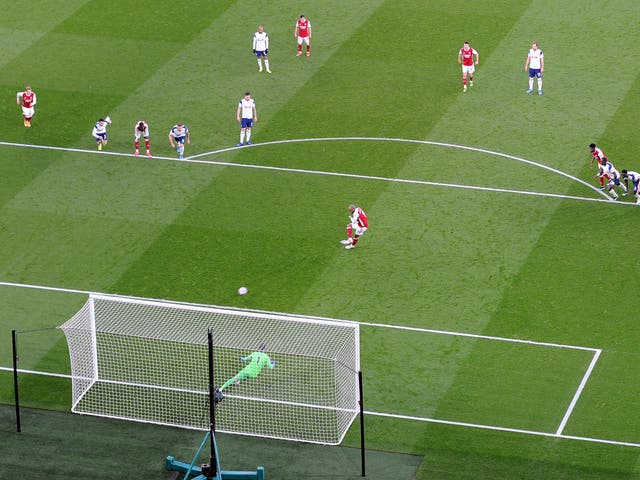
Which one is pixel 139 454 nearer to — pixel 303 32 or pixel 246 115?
pixel 246 115

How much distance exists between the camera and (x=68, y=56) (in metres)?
52.1

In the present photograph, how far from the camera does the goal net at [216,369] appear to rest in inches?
1297

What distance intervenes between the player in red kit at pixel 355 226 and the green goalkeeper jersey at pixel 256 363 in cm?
720

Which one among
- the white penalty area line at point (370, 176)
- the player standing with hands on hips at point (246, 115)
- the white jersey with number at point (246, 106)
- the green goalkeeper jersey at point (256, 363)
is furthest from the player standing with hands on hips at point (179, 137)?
the green goalkeeper jersey at point (256, 363)

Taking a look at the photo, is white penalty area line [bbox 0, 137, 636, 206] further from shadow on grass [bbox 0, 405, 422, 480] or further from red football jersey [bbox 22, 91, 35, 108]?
shadow on grass [bbox 0, 405, 422, 480]

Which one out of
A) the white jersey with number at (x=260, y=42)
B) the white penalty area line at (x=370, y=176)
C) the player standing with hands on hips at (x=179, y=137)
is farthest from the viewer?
the white jersey with number at (x=260, y=42)

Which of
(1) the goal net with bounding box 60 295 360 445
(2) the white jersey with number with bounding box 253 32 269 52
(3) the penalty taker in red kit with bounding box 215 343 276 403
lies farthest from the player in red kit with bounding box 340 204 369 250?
(2) the white jersey with number with bounding box 253 32 269 52

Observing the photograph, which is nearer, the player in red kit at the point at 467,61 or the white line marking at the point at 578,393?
the white line marking at the point at 578,393

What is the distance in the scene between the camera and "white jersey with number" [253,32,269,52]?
164 feet

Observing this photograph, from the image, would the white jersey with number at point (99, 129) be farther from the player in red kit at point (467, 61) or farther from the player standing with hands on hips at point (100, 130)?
the player in red kit at point (467, 61)

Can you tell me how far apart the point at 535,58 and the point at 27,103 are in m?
16.2

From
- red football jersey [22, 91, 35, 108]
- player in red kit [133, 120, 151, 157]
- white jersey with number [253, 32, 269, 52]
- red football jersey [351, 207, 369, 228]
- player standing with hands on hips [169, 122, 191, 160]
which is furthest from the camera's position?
white jersey with number [253, 32, 269, 52]

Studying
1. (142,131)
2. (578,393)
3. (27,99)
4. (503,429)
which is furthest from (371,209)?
(27,99)

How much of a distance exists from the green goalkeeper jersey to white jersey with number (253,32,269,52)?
1874 centimetres
